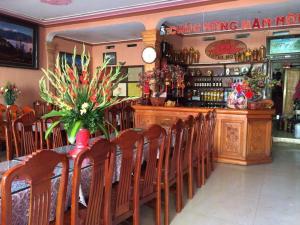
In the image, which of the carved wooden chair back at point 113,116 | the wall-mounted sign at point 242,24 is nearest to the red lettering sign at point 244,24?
the wall-mounted sign at point 242,24

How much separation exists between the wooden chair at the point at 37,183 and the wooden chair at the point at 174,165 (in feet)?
4.08

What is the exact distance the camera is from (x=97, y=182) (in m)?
1.54

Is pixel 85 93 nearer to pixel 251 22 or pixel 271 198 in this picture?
pixel 271 198

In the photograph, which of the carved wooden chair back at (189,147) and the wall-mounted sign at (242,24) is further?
the wall-mounted sign at (242,24)

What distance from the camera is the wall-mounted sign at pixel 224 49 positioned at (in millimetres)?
7430

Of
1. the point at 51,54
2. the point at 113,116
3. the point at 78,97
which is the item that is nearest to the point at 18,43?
the point at 51,54

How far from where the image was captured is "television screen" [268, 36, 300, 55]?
6.65m

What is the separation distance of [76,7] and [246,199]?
15.7 feet

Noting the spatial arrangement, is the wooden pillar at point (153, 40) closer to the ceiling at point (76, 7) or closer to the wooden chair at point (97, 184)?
the ceiling at point (76, 7)

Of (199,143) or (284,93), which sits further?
(284,93)

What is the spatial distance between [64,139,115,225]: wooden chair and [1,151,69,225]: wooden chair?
74 mm

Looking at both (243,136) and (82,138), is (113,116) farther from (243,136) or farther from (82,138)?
(82,138)

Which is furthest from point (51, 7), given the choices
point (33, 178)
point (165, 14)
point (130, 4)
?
point (33, 178)

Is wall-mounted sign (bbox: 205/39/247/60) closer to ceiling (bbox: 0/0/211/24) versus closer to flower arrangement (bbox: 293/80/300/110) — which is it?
flower arrangement (bbox: 293/80/300/110)
